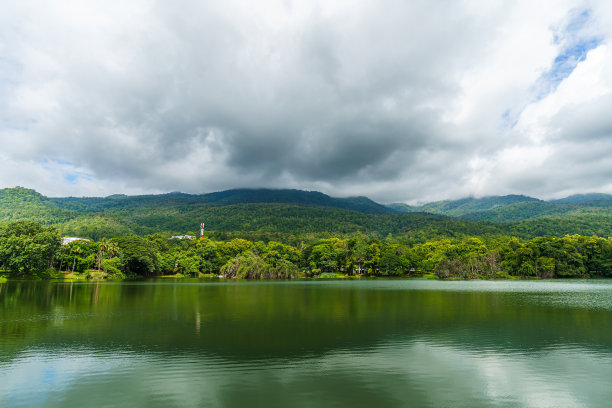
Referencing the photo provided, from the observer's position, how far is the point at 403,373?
13516mm

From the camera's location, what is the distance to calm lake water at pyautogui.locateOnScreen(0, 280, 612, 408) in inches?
440

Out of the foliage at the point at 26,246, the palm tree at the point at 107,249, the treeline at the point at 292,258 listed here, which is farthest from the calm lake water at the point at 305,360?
the palm tree at the point at 107,249

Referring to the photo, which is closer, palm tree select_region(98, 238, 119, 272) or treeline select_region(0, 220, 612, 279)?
treeline select_region(0, 220, 612, 279)

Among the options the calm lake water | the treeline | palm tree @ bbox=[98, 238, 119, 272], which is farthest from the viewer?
palm tree @ bbox=[98, 238, 119, 272]

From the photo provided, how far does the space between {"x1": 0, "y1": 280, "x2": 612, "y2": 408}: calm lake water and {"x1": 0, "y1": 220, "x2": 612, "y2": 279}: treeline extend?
2576 inches

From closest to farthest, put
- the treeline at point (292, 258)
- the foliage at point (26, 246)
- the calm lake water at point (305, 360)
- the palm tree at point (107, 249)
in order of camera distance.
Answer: the calm lake water at point (305, 360), the foliage at point (26, 246), the treeline at point (292, 258), the palm tree at point (107, 249)

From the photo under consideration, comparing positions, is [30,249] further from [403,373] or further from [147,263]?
[403,373]

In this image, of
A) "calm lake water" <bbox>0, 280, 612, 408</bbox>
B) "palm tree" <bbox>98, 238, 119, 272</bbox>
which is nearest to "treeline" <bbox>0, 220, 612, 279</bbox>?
"palm tree" <bbox>98, 238, 119, 272</bbox>

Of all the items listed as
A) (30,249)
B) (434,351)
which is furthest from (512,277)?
(30,249)

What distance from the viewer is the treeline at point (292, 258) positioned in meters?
78.8

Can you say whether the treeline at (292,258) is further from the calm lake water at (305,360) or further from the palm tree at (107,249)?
the calm lake water at (305,360)

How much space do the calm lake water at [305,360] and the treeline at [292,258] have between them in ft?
215

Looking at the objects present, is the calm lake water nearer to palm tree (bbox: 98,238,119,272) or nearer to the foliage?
the foliage

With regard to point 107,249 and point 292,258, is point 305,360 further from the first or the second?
point 292,258
